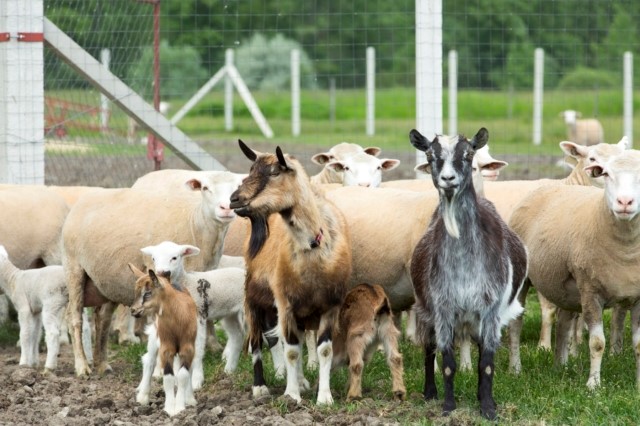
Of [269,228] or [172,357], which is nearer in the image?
[172,357]

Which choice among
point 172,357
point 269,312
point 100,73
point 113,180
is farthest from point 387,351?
point 113,180

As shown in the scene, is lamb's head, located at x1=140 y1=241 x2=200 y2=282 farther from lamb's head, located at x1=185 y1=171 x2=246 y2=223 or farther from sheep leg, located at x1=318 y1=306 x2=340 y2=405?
sheep leg, located at x1=318 y1=306 x2=340 y2=405

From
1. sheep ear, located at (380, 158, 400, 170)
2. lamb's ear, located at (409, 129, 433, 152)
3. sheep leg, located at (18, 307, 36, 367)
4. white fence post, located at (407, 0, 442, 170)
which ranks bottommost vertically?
sheep leg, located at (18, 307, 36, 367)

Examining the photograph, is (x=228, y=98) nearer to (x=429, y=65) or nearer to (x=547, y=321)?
(x=429, y=65)

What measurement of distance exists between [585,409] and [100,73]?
6.76 metres

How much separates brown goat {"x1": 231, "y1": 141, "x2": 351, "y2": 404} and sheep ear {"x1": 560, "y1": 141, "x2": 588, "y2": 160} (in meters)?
3.04

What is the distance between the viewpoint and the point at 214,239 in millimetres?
9484

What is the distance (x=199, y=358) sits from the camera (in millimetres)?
8828

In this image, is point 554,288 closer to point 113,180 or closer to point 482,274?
point 482,274

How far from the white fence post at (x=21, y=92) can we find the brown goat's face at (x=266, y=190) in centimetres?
467

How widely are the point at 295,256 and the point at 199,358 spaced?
50.5 inches

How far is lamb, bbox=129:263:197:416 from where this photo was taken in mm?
7957

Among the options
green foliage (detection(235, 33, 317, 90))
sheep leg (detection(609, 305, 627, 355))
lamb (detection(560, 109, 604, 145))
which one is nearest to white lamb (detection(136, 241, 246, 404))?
sheep leg (detection(609, 305, 627, 355))

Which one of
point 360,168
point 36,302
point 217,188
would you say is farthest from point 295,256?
point 360,168
